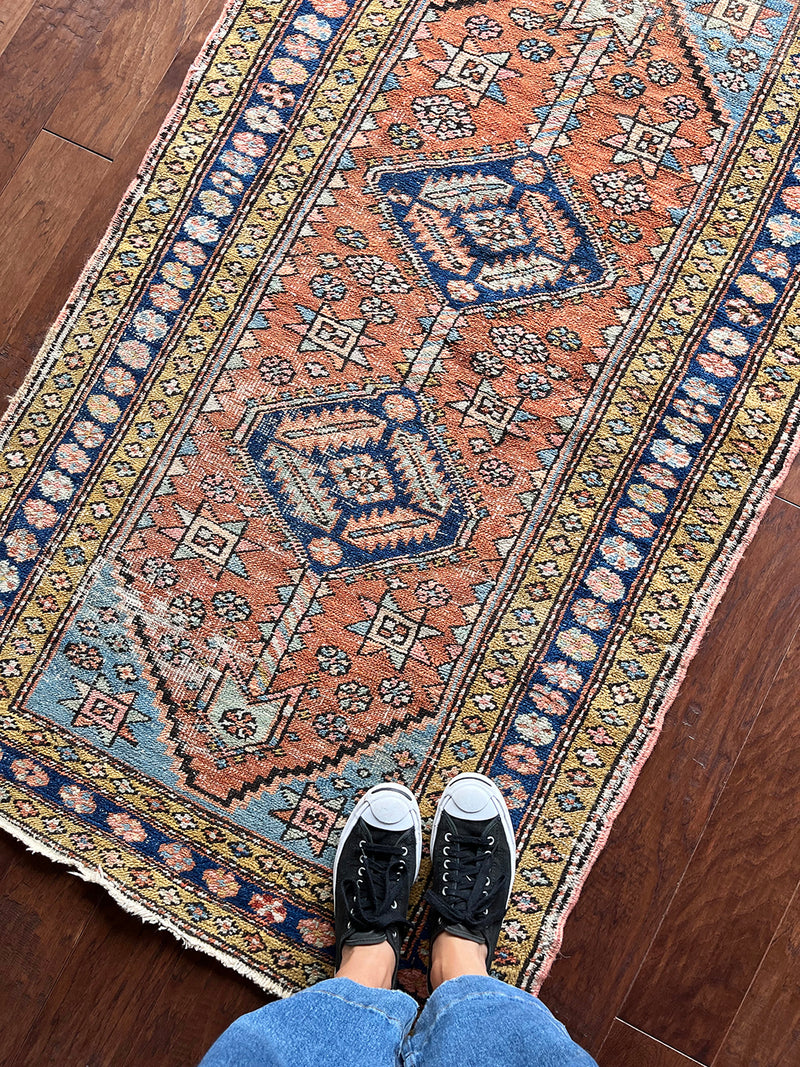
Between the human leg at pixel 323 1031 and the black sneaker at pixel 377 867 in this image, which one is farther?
the black sneaker at pixel 377 867

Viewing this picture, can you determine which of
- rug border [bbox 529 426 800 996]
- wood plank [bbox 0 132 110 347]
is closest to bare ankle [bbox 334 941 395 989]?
rug border [bbox 529 426 800 996]

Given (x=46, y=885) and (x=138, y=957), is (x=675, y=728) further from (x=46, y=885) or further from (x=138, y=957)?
(x=46, y=885)

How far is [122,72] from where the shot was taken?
53.4 inches

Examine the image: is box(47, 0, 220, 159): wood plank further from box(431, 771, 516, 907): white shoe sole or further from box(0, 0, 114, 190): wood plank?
box(431, 771, 516, 907): white shoe sole

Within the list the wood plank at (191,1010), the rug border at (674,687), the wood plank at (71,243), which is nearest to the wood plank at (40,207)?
the wood plank at (71,243)

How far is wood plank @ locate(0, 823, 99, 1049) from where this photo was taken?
120cm

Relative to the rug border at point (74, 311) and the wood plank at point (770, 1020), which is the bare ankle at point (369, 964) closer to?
the rug border at point (74, 311)

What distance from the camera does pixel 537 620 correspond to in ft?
4.11

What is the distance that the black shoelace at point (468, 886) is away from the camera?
3.82 ft

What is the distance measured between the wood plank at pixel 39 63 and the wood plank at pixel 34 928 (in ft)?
3.72

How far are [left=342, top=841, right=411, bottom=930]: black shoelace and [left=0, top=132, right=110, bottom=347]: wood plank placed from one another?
105 cm

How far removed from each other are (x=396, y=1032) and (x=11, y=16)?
66.3 inches

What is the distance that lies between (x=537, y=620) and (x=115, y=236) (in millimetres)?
934

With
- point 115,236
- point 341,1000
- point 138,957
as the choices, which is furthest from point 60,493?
point 341,1000
